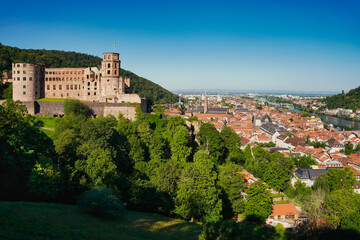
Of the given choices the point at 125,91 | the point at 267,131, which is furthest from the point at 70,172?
the point at 267,131

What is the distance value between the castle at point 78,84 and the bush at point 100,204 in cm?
2843

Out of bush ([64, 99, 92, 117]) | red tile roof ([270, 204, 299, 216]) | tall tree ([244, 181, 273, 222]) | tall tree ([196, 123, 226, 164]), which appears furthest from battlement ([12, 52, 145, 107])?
red tile roof ([270, 204, 299, 216])

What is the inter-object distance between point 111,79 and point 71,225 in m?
36.7

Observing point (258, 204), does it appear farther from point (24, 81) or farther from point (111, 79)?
point (24, 81)

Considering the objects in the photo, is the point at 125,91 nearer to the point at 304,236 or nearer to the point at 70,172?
the point at 70,172

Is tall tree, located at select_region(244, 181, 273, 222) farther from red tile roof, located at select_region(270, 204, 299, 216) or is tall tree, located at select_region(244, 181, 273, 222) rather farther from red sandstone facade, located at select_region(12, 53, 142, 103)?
red sandstone facade, located at select_region(12, 53, 142, 103)

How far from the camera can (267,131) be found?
293ft

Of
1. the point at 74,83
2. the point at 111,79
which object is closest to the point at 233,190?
the point at 111,79

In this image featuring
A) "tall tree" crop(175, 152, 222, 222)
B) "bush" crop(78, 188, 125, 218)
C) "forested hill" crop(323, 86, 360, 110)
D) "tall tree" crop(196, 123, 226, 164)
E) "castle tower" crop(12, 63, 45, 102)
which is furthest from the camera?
"forested hill" crop(323, 86, 360, 110)

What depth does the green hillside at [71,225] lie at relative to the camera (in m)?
12.2

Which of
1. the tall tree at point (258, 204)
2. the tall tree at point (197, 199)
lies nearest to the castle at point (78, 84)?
the tall tree at point (197, 199)

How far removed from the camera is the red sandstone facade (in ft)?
157

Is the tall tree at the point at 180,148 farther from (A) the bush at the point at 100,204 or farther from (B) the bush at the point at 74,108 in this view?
(A) the bush at the point at 100,204

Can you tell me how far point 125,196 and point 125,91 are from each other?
29.9m
